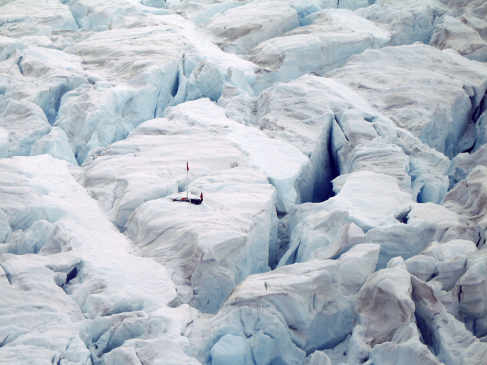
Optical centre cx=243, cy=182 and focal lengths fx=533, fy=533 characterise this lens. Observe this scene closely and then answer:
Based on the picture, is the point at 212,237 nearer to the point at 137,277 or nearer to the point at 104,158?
the point at 137,277

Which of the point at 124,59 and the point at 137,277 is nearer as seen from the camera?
the point at 137,277

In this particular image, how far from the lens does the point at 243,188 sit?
7.98 m

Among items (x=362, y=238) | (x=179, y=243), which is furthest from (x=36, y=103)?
(x=362, y=238)

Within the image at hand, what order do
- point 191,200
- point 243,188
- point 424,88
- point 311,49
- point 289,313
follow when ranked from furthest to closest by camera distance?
point 311,49
point 424,88
point 243,188
point 191,200
point 289,313

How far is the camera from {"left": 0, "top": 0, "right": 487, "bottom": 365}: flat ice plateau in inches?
214

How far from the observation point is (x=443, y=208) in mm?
7695

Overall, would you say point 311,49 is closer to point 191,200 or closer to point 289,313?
point 191,200

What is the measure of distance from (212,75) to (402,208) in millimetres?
6052

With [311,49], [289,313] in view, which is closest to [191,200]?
[289,313]

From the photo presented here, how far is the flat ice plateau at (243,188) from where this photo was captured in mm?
5441

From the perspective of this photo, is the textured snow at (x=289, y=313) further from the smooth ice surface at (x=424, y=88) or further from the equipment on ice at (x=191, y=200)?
the smooth ice surface at (x=424, y=88)

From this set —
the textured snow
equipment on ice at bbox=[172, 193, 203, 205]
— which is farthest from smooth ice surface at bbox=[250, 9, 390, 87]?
the textured snow

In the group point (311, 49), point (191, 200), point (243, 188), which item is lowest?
point (243, 188)

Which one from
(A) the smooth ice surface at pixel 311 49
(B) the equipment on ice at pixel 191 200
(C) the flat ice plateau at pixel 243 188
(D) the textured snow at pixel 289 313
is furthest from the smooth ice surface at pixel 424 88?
(D) the textured snow at pixel 289 313
